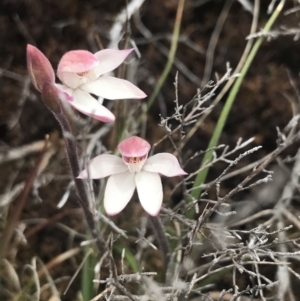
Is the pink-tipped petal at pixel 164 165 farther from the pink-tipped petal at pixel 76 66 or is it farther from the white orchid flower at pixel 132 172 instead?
the pink-tipped petal at pixel 76 66

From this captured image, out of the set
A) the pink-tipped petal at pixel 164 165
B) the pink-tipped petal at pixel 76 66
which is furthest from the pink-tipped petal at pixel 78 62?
the pink-tipped petal at pixel 164 165

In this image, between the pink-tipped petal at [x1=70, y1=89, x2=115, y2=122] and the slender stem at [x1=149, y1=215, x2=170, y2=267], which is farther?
the slender stem at [x1=149, y1=215, x2=170, y2=267]

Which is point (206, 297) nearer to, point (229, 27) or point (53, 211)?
point (53, 211)

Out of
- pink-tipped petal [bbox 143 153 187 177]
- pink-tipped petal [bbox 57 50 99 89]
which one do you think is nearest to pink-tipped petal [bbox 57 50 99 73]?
pink-tipped petal [bbox 57 50 99 89]

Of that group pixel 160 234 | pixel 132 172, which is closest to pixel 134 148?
pixel 132 172

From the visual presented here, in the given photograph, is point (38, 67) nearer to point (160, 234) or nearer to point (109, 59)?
point (109, 59)

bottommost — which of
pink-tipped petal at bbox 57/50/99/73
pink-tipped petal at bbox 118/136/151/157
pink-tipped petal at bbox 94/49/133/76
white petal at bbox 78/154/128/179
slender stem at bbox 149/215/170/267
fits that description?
slender stem at bbox 149/215/170/267

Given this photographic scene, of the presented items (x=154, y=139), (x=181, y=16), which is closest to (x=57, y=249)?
(x=154, y=139)

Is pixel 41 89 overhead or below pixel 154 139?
overhead

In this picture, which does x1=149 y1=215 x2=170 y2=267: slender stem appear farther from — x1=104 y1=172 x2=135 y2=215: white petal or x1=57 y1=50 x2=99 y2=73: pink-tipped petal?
x1=57 y1=50 x2=99 y2=73: pink-tipped petal
